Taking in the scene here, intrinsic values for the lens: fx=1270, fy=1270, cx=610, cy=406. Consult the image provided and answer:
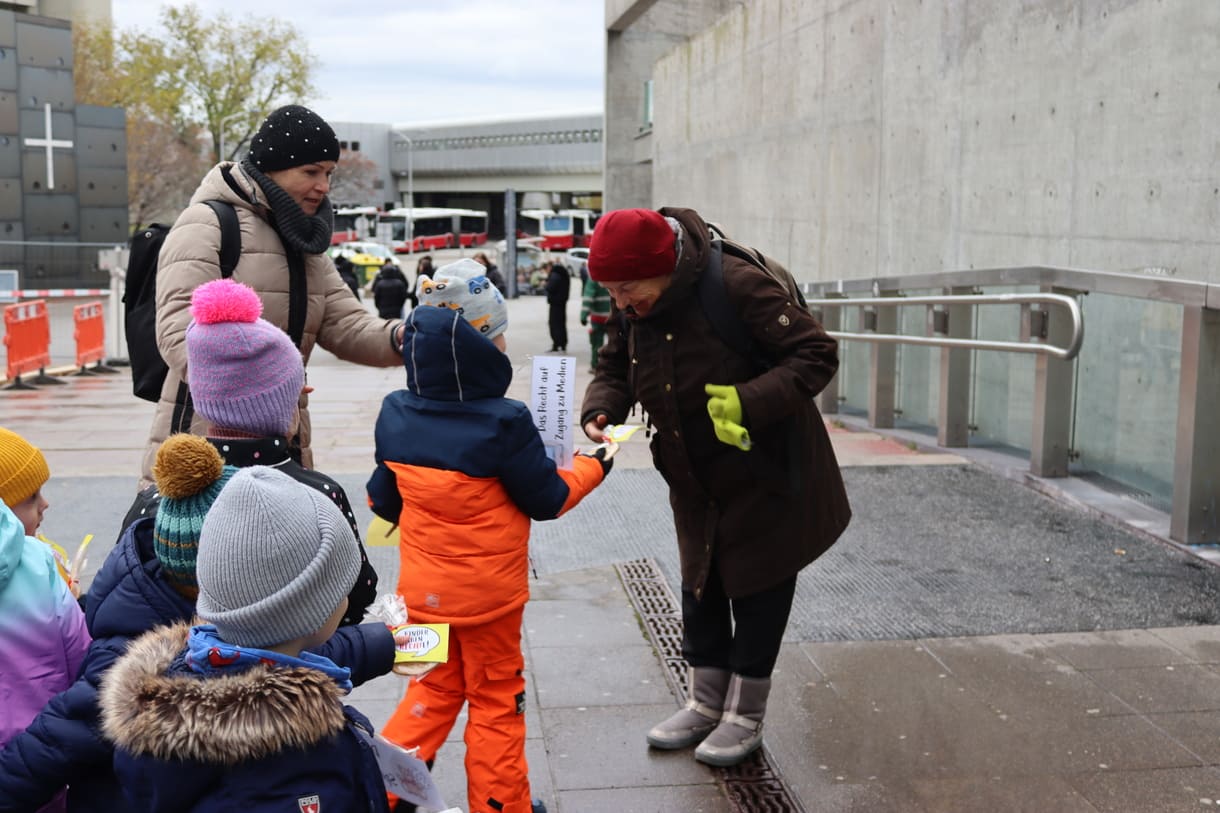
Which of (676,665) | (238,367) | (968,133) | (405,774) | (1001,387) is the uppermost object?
(968,133)

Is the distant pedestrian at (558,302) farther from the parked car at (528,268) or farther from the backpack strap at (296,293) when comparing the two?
the parked car at (528,268)

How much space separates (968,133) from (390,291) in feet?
42.3

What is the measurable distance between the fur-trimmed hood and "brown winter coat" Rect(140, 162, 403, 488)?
1725mm

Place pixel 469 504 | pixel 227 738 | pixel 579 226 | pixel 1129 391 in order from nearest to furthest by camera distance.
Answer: pixel 227 738
pixel 469 504
pixel 1129 391
pixel 579 226

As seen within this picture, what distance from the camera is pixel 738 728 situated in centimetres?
401

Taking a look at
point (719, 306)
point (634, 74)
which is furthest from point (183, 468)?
point (634, 74)

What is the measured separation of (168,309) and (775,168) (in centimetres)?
1264

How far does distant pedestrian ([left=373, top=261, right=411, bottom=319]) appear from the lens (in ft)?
69.2

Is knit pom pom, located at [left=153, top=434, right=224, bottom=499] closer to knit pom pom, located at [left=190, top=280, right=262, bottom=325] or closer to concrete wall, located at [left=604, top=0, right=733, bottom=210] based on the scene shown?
knit pom pom, located at [left=190, top=280, right=262, bottom=325]

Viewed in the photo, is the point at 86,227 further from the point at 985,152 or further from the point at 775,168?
the point at 985,152

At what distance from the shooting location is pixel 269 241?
394cm

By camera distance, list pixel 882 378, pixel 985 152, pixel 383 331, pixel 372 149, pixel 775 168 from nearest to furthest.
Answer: pixel 383 331
pixel 985 152
pixel 882 378
pixel 775 168
pixel 372 149

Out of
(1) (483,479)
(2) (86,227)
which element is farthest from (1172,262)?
(2) (86,227)

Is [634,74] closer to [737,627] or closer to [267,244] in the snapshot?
[267,244]
